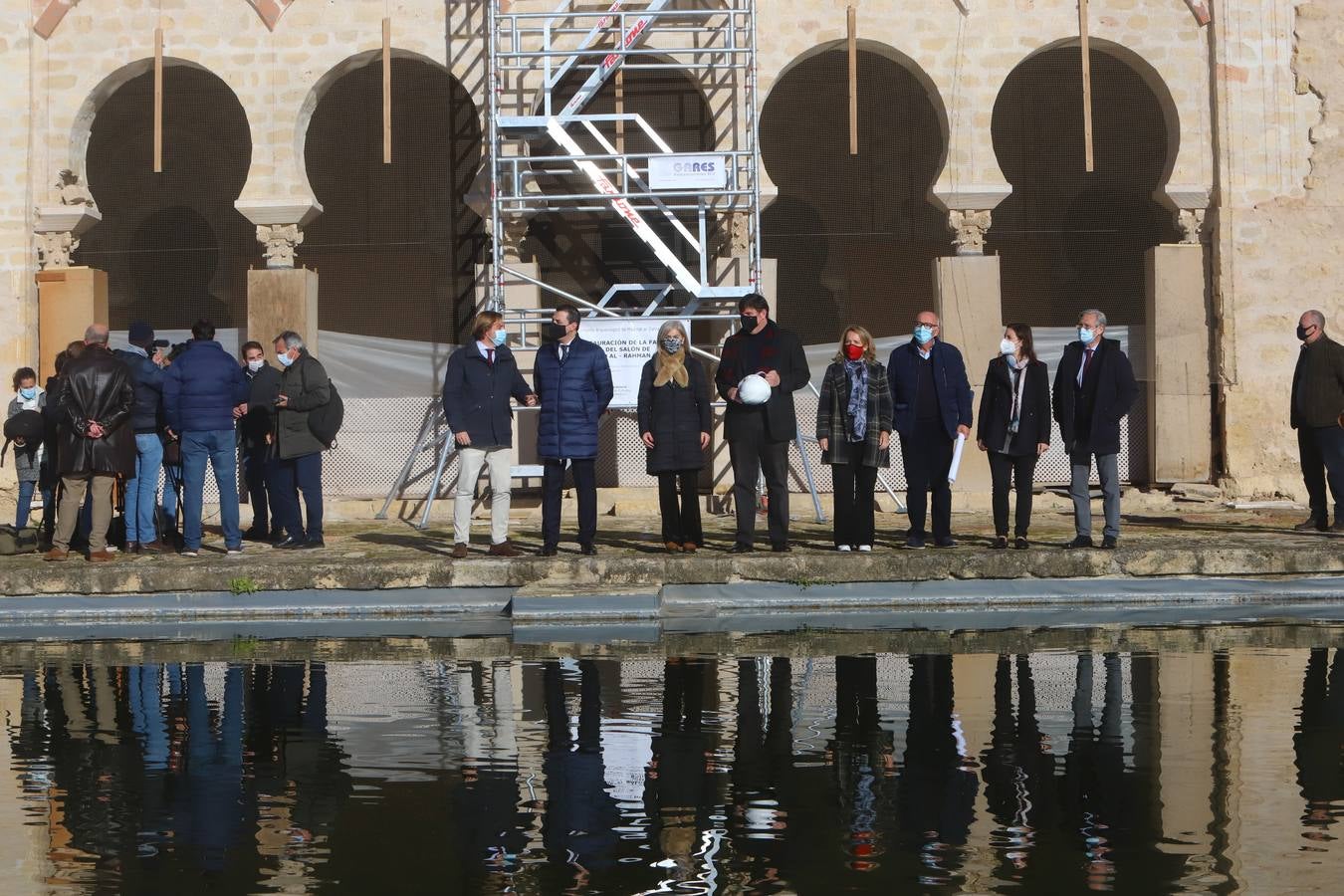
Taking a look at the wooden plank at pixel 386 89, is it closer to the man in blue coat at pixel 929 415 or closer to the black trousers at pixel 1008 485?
the man in blue coat at pixel 929 415

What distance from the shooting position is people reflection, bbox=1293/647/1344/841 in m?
5.34

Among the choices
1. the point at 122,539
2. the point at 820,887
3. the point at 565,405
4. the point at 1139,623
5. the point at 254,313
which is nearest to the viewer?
the point at 820,887

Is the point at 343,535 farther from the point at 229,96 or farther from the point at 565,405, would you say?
the point at 229,96

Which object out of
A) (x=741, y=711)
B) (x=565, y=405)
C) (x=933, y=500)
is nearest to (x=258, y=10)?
(x=565, y=405)

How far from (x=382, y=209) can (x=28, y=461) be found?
800cm

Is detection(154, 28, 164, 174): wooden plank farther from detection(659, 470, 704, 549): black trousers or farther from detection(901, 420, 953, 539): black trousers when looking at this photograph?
detection(901, 420, 953, 539): black trousers

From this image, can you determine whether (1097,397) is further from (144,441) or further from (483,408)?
(144,441)

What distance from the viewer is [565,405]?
11.9 metres

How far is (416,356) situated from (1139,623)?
8.86 m

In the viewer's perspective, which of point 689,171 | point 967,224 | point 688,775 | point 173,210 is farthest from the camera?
point 173,210

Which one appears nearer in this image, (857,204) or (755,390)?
(755,390)

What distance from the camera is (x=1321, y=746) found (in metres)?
6.37

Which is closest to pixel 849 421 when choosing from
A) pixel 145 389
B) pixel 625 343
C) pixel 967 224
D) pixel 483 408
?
pixel 483 408

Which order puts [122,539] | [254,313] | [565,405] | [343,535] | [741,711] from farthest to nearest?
[254,313], [343,535], [122,539], [565,405], [741,711]
